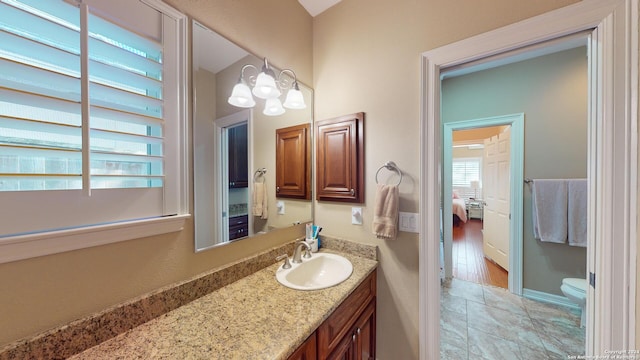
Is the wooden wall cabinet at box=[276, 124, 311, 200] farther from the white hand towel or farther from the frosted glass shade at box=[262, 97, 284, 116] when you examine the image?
the white hand towel

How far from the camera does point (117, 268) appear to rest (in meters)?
0.75

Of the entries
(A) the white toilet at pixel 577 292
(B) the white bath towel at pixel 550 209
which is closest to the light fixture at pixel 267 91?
(B) the white bath towel at pixel 550 209

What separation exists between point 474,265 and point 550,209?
1400mm

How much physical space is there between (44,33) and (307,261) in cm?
144

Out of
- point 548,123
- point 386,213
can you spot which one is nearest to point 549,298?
point 548,123

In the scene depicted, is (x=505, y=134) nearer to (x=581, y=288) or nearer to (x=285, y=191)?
(x=581, y=288)

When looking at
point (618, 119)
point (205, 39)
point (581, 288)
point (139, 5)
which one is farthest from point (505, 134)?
point (139, 5)

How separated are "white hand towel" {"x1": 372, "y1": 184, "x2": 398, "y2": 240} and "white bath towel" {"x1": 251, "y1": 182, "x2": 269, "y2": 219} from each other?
0.70m

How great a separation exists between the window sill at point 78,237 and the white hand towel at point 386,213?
106cm

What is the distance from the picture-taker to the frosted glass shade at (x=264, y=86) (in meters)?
1.21

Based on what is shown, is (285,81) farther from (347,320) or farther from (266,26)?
(347,320)

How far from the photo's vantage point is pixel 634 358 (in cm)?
81

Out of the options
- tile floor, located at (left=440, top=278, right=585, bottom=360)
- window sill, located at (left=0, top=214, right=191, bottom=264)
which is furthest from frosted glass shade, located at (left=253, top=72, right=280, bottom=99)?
tile floor, located at (left=440, top=278, right=585, bottom=360)

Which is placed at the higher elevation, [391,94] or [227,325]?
[391,94]
